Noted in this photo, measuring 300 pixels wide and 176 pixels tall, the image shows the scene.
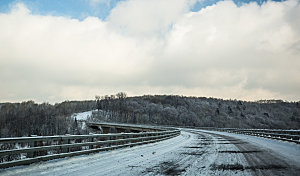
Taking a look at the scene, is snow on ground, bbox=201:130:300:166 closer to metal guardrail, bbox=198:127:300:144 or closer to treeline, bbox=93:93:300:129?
metal guardrail, bbox=198:127:300:144

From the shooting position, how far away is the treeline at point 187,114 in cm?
13462

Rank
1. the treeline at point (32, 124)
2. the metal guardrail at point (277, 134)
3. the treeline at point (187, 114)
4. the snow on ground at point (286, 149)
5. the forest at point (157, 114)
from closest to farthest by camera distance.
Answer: the snow on ground at point (286, 149)
the metal guardrail at point (277, 134)
the treeline at point (32, 124)
the forest at point (157, 114)
the treeline at point (187, 114)

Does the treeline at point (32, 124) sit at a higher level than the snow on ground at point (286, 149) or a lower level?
lower

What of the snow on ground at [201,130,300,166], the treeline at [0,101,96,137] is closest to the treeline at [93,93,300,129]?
the treeline at [0,101,96,137]

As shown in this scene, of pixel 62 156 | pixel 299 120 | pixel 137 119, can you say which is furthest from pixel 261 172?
pixel 299 120

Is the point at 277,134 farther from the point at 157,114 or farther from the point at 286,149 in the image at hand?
the point at 157,114

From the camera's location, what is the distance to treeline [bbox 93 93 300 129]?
135 meters

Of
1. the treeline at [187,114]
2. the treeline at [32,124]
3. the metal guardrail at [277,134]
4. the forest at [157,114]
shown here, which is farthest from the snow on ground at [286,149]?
the treeline at [187,114]

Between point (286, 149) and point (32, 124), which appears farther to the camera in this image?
point (32, 124)

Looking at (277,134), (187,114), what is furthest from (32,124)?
(277,134)

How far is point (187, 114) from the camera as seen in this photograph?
144 m

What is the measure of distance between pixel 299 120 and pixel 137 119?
109822mm

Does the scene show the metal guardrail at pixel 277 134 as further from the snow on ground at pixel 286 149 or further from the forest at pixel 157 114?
the forest at pixel 157 114

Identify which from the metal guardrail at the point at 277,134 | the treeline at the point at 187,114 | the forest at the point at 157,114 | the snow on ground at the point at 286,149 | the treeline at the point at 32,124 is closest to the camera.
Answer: the snow on ground at the point at 286,149
